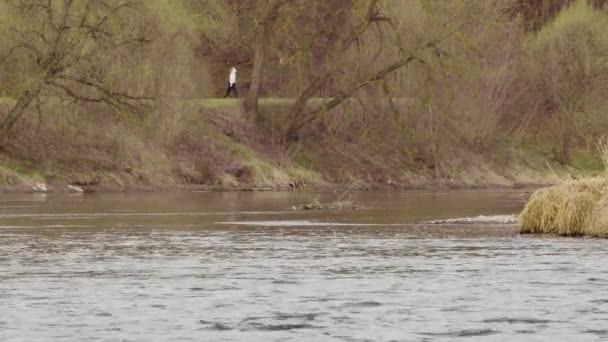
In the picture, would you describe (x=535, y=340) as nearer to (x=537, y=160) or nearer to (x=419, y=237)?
(x=419, y=237)

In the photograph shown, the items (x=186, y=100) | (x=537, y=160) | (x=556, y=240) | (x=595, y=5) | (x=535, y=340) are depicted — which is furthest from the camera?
(x=595, y=5)

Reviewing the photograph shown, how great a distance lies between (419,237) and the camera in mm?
36812

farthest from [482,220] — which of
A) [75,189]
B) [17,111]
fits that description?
[17,111]

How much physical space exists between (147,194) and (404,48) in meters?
17.1

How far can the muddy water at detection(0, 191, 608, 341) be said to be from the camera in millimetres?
20016

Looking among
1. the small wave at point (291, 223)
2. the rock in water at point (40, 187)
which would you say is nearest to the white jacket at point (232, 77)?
the rock in water at point (40, 187)

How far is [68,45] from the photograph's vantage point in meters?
63.5

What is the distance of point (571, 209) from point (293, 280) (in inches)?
475

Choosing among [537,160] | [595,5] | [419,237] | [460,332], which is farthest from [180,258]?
[595,5]

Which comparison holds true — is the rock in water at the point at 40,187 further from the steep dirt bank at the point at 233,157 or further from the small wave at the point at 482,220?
the small wave at the point at 482,220

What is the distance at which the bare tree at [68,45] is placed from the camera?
63.2m

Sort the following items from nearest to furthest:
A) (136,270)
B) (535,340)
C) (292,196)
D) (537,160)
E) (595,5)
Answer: (535,340) → (136,270) → (292,196) → (537,160) → (595,5)

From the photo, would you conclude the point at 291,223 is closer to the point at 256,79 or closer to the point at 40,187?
the point at 40,187

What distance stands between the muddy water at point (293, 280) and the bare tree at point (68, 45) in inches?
756
